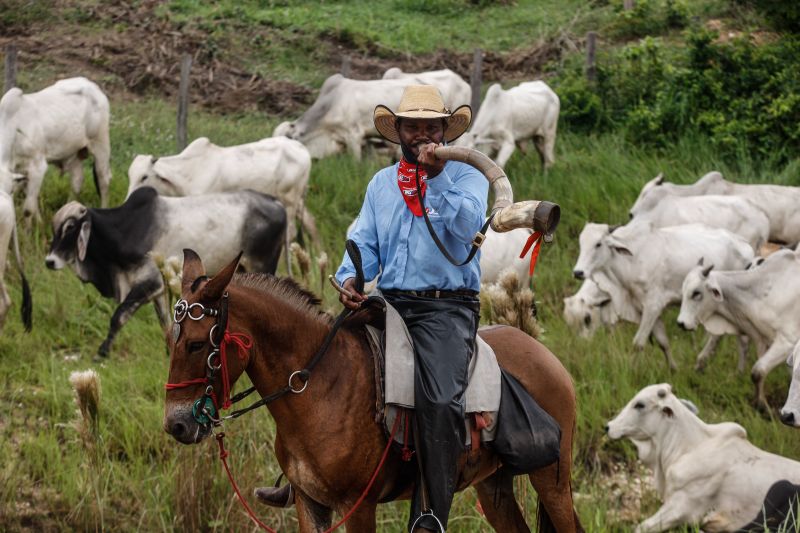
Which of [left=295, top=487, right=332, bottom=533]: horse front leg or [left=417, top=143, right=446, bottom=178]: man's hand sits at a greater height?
[left=417, top=143, right=446, bottom=178]: man's hand

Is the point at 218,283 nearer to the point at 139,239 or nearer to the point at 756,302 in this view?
the point at 139,239

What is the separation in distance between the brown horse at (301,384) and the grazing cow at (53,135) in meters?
7.20

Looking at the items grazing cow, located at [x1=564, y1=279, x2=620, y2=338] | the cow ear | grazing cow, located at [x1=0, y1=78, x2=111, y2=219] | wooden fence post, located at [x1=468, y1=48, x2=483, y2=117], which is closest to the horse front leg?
the cow ear

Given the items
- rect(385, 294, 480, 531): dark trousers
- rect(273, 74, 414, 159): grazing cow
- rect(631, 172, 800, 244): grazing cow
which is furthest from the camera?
rect(273, 74, 414, 159): grazing cow

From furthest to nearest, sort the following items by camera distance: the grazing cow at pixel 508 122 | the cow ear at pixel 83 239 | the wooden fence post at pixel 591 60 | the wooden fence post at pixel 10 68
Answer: the wooden fence post at pixel 591 60 → the grazing cow at pixel 508 122 → the wooden fence post at pixel 10 68 → the cow ear at pixel 83 239

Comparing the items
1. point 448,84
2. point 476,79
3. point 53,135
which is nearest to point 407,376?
point 53,135

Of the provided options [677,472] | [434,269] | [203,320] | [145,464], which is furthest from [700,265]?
[203,320]

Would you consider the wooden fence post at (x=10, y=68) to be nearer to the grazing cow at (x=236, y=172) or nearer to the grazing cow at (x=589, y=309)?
the grazing cow at (x=236, y=172)

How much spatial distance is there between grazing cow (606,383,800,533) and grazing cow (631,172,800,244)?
4.19 m

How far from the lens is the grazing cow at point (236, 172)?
12.1 meters

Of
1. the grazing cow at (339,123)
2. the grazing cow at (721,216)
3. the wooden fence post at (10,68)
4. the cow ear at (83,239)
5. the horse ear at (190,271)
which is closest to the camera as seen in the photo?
the horse ear at (190,271)

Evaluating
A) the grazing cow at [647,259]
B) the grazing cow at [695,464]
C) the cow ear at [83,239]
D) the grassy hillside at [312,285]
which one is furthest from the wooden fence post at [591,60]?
the grazing cow at [695,464]

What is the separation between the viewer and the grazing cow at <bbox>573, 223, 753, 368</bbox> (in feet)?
35.1

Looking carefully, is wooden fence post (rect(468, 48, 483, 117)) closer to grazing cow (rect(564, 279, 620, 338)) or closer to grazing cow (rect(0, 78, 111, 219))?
grazing cow (rect(0, 78, 111, 219))
